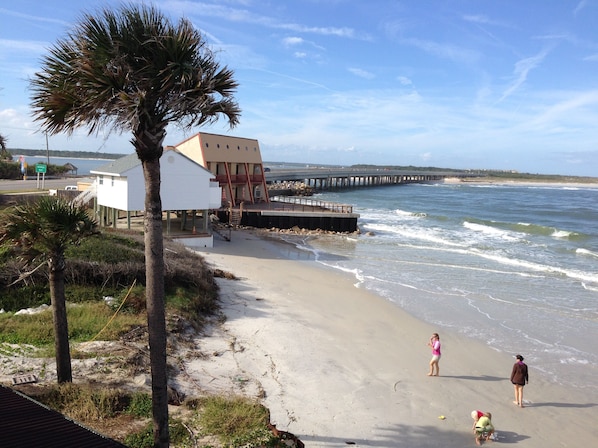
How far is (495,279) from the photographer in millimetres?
23047

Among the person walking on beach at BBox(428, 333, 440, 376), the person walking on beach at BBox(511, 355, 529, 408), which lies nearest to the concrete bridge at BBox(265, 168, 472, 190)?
the person walking on beach at BBox(428, 333, 440, 376)

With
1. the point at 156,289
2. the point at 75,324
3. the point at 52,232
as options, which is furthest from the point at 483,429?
the point at 75,324

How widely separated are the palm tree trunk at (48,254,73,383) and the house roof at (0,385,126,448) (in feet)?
10.1

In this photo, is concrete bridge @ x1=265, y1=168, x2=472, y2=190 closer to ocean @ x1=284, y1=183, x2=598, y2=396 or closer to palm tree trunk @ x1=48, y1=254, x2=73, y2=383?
ocean @ x1=284, y1=183, x2=598, y2=396

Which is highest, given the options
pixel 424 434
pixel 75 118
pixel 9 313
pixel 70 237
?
pixel 75 118

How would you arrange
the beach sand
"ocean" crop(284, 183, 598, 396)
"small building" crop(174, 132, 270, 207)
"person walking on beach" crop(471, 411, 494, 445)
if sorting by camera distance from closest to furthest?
1. "person walking on beach" crop(471, 411, 494, 445)
2. the beach sand
3. "ocean" crop(284, 183, 598, 396)
4. "small building" crop(174, 132, 270, 207)

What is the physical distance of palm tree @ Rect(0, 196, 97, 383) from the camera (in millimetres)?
7770

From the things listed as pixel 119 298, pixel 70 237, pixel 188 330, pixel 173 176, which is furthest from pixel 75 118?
pixel 173 176

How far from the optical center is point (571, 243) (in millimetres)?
36531

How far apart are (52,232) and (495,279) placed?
20.6 m

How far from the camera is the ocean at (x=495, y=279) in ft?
48.2

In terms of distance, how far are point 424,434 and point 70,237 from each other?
7.31m

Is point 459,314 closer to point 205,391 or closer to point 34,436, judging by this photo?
point 205,391

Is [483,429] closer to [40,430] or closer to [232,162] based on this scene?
[40,430]
